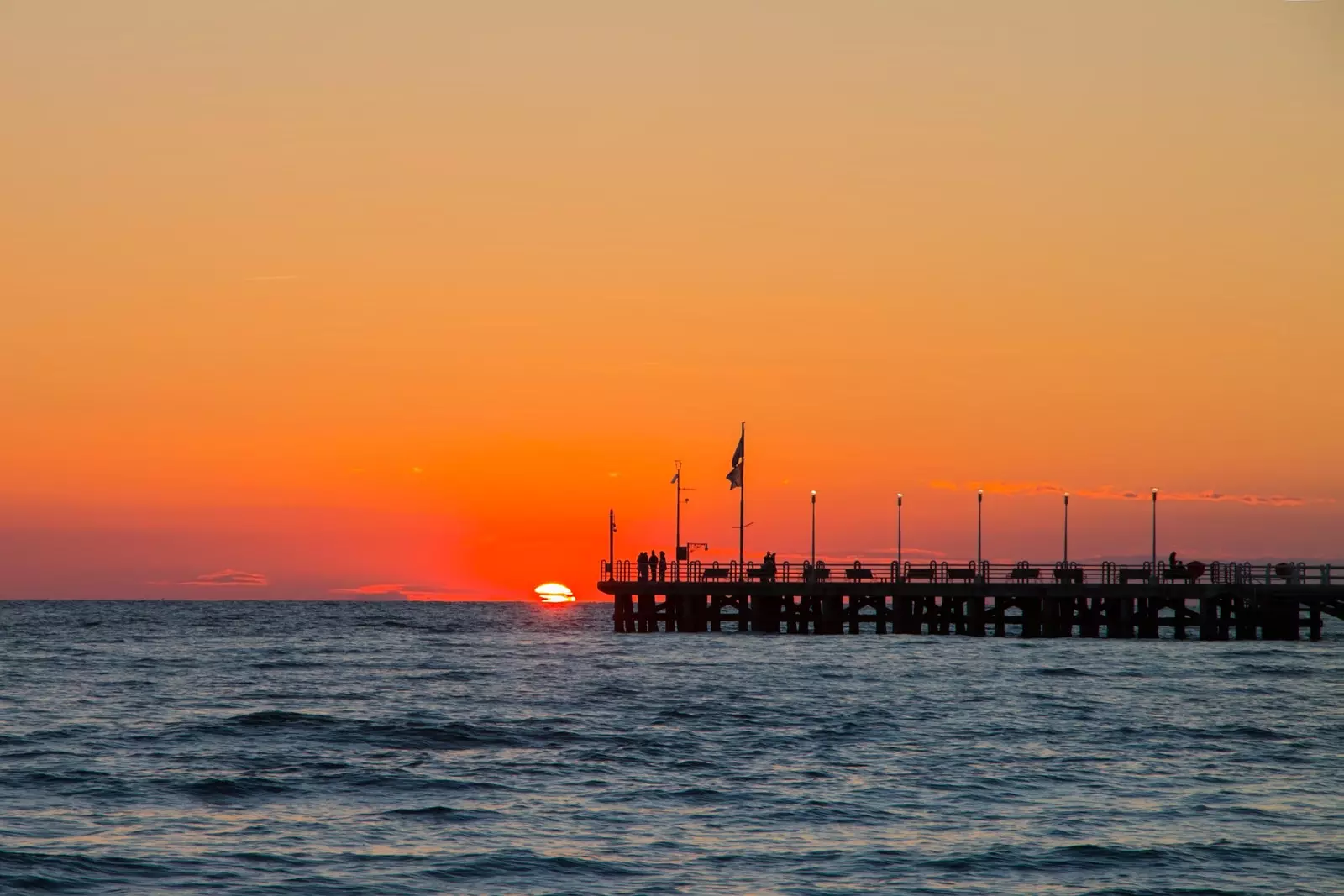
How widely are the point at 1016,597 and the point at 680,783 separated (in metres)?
54.2

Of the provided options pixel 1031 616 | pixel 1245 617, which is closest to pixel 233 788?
pixel 1245 617

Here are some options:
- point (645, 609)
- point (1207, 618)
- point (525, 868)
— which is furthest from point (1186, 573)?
point (525, 868)

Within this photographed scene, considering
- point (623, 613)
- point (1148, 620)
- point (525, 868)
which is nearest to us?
point (525, 868)

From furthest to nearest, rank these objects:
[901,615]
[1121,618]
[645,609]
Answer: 1. [645,609]
2. [901,615]
3. [1121,618]

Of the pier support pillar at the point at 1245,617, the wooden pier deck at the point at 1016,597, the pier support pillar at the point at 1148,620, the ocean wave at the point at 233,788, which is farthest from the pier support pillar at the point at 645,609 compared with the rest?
the ocean wave at the point at 233,788

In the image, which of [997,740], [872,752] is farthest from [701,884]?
[997,740]

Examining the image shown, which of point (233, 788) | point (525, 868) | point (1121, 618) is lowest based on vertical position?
point (525, 868)

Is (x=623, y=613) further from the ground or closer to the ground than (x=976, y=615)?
closer to the ground

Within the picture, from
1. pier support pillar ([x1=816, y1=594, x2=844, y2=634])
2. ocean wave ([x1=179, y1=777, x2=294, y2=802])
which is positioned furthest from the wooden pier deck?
ocean wave ([x1=179, y1=777, x2=294, y2=802])

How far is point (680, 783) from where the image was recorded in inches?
1112

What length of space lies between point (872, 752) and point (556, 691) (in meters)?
16.8

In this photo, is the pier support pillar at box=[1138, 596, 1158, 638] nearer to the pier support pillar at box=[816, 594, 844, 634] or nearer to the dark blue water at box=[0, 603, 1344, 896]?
the pier support pillar at box=[816, 594, 844, 634]

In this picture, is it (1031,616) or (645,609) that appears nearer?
(1031,616)

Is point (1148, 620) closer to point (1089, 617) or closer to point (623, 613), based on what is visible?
point (1089, 617)
